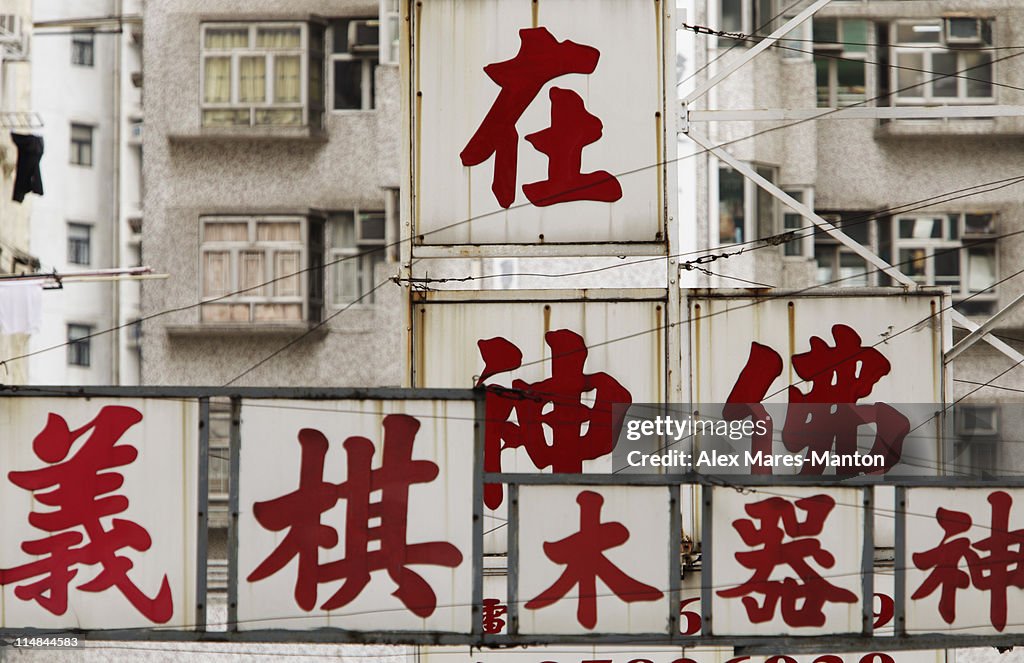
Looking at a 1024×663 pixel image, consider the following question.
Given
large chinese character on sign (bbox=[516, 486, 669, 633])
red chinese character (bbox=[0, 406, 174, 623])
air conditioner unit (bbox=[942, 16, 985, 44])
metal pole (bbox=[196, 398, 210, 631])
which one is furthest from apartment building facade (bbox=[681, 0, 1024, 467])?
red chinese character (bbox=[0, 406, 174, 623])

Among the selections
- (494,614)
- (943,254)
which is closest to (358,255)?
(943,254)

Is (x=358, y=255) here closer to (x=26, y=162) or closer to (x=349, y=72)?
(x=349, y=72)

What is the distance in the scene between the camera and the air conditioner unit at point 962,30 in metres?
21.2

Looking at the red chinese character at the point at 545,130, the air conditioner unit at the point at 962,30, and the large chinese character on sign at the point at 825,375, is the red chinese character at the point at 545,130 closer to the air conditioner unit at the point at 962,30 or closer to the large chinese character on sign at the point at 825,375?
the large chinese character on sign at the point at 825,375

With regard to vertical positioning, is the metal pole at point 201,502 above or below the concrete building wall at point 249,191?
below

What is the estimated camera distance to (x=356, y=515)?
33.2 feet

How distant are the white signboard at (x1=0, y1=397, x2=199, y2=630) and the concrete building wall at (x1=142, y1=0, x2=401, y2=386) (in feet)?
38.4

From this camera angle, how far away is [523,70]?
1284 cm

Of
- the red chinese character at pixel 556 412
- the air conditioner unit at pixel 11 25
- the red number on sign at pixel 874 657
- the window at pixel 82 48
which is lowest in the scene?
the red number on sign at pixel 874 657

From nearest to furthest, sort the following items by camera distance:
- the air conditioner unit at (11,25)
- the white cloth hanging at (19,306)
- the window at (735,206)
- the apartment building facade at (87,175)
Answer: the white cloth hanging at (19,306), the window at (735,206), the air conditioner unit at (11,25), the apartment building facade at (87,175)

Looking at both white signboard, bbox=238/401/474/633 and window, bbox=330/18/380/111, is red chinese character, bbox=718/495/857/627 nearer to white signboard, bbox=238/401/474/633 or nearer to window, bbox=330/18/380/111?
white signboard, bbox=238/401/474/633

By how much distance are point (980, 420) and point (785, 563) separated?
1121 centimetres

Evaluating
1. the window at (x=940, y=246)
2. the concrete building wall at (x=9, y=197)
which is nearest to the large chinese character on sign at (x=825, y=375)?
the window at (x=940, y=246)

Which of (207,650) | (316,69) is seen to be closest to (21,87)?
(316,69)
